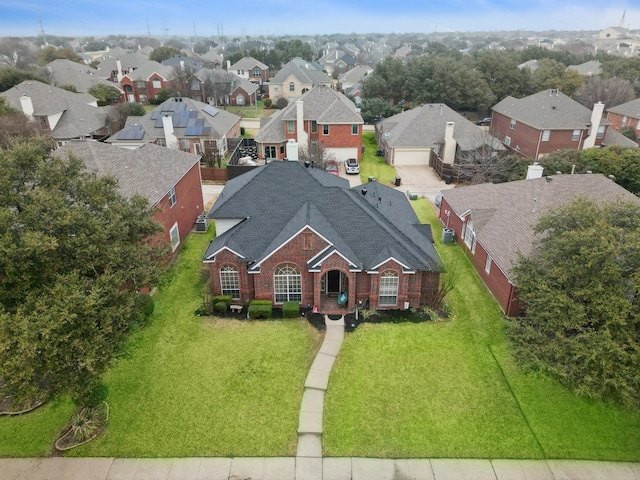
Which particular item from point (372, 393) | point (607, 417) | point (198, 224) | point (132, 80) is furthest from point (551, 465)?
point (132, 80)

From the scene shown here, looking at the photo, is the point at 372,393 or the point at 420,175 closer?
the point at 372,393

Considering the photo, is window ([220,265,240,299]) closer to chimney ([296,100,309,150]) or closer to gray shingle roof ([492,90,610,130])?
chimney ([296,100,309,150])

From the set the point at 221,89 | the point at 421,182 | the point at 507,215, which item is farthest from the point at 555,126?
the point at 221,89

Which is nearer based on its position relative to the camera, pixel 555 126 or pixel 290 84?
pixel 555 126

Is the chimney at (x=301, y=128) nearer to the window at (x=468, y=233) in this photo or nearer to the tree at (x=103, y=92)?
the window at (x=468, y=233)

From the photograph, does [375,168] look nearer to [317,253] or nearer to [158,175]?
[158,175]

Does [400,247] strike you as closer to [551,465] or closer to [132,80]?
[551,465]
